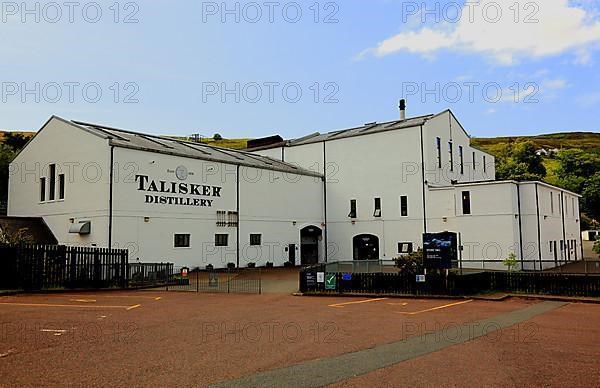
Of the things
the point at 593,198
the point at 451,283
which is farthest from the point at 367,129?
the point at 593,198

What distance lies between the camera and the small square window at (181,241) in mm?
35844

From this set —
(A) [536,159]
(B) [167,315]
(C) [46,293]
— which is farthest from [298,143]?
(A) [536,159]

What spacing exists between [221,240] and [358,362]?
31.1m

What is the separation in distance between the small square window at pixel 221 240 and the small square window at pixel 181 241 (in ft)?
9.29

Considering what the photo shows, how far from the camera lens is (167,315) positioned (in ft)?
51.3

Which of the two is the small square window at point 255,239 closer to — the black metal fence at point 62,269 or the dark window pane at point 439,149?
the black metal fence at point 62,269

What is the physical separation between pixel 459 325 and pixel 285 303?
7794 mm

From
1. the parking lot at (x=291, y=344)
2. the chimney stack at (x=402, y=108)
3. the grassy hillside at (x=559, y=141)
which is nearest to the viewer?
the parking lot at (x=291, y=344)

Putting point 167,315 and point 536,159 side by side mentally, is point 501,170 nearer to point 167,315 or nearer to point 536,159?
point 536,159

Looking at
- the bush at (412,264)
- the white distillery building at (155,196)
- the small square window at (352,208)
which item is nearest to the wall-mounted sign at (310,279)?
the bush at (412,264)

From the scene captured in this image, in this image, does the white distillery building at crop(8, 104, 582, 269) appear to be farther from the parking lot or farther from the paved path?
the paved path

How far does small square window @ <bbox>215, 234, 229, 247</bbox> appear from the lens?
39094 millimetres

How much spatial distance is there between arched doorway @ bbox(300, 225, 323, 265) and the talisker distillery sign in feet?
37.8

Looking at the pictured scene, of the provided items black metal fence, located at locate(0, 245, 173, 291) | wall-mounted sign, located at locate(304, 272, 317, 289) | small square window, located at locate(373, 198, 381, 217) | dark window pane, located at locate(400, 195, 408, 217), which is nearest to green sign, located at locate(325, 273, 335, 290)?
wall-mounted sign, located at locate(304, 272, 317, 289)
